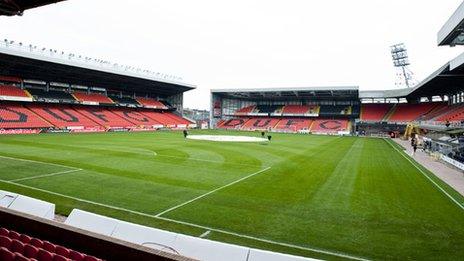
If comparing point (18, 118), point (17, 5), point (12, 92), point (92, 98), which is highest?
point (17, 5)

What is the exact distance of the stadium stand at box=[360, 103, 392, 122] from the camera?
74.9 m

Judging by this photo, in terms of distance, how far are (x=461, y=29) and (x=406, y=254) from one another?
23.4 metres

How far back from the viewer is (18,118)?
5016 centimetres

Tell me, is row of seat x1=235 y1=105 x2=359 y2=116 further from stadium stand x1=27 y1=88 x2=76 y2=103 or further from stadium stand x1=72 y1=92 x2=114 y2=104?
stadium stand x1=27 y1=88 x2=76 y2=103

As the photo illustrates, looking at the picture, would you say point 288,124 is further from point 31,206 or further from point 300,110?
point 31,206

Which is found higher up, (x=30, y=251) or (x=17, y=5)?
(x=17, y=5)

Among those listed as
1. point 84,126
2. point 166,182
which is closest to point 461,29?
point 166,182

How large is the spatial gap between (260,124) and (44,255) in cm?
8167

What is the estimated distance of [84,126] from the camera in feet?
187

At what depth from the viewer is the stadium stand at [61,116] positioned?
5488 centimetres

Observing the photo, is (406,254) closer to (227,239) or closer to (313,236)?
(313,236)

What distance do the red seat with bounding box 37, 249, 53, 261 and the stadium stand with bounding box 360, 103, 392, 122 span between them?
77155 mm

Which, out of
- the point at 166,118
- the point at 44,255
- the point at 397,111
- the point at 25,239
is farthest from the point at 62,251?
the point at 397,111

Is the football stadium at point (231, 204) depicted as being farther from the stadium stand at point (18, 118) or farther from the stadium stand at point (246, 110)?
the stadium stand at point (246, 110)
